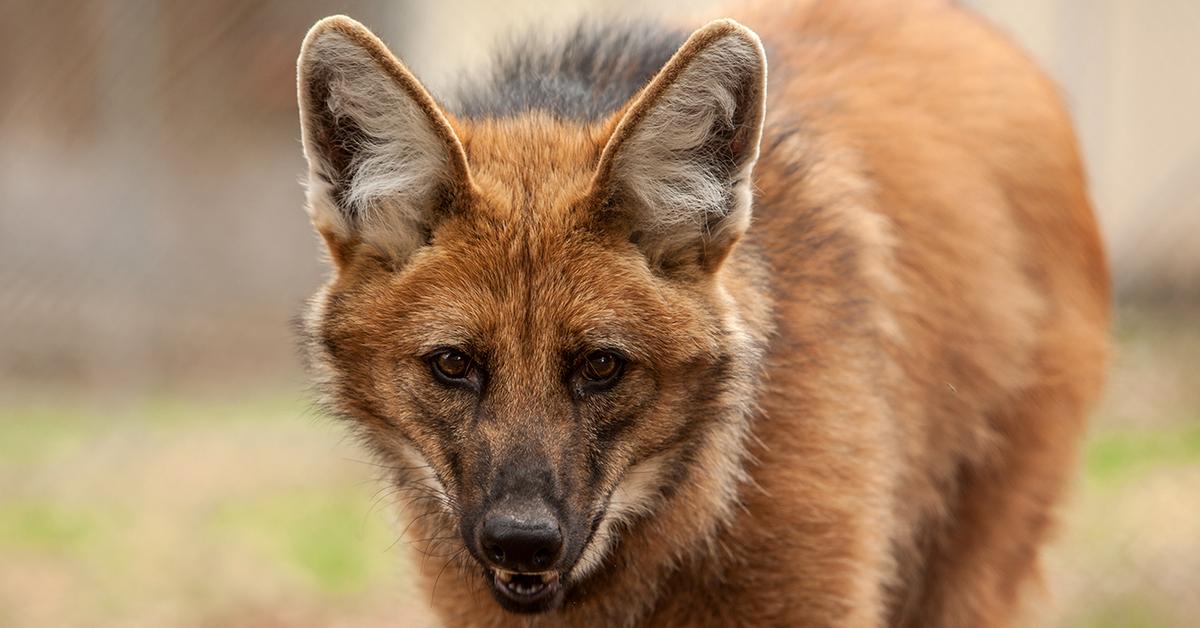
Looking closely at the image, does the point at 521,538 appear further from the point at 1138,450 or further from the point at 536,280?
the point at 1138,450

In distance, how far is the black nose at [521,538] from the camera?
2.56m

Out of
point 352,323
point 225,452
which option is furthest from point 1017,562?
point 225,452

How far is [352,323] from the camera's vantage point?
9.45 feet

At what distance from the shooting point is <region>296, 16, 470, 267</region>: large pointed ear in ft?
8.88

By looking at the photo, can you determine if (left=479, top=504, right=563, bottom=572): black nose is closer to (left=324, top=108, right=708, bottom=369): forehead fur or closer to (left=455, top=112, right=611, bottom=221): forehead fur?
(left=324, top=108, right=708, bottom=369): forehead fur

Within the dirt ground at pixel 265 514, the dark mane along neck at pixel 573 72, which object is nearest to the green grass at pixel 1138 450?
the dirt ground at pixel 265 514

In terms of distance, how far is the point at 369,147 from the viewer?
2871mm

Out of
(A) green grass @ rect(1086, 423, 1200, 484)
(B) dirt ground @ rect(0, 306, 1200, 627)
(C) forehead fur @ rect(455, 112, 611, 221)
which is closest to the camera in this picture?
(C) forehead fur @ rect(455, 112, 611, 221)

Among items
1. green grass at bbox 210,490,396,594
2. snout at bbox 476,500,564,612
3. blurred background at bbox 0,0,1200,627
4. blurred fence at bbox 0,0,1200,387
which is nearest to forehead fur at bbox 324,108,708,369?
snout at bbox 476,500,564,612

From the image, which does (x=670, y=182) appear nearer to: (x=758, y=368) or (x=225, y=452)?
(x=758, y=368)

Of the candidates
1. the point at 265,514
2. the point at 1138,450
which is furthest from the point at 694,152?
the point at 1138,450

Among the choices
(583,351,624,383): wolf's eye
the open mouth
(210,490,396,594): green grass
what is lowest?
(210,490,396,594): green grass

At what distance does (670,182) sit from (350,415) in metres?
0.90

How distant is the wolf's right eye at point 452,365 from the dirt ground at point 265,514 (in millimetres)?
2390
